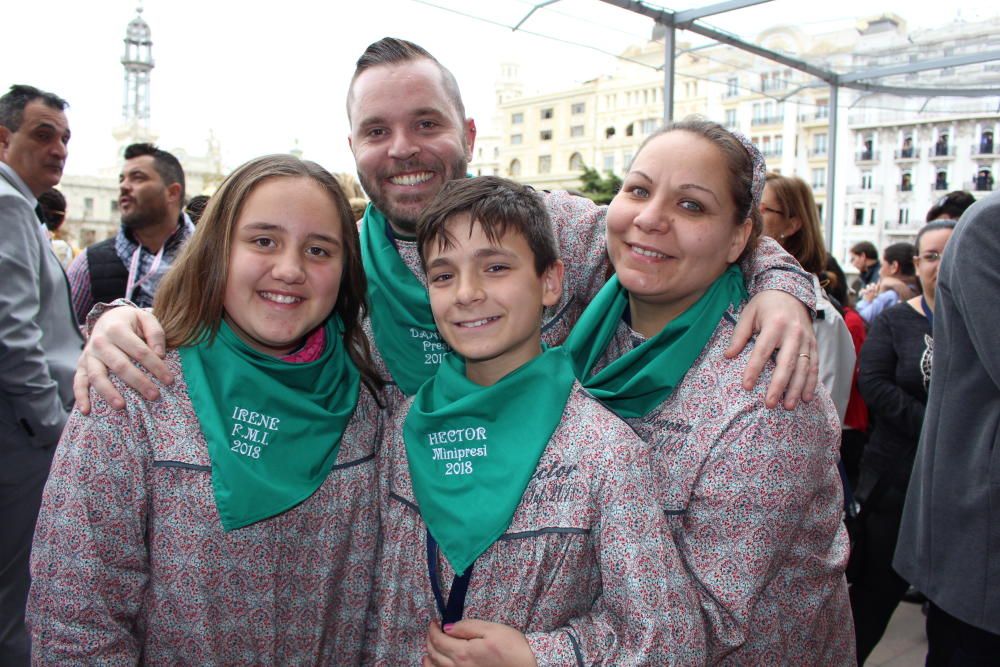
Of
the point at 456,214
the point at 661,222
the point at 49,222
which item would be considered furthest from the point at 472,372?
the point at 49,222

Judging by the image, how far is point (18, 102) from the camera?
392cm

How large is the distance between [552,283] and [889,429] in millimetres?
2603

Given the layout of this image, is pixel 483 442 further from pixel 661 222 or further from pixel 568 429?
pixel 661 222

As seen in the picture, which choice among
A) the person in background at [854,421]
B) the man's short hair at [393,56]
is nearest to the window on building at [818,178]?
the person in background at [854,421]

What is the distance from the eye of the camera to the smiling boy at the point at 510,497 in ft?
4.90

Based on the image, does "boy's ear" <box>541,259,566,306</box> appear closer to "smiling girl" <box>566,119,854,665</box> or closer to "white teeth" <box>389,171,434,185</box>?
"smiling girl" <box>566,119,854,665</box>

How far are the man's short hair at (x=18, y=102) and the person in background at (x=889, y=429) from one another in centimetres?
459

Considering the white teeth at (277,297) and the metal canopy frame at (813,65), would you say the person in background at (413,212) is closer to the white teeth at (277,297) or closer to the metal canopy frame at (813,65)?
the white teeth at (277,297)

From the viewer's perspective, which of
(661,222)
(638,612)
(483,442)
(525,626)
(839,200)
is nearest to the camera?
(638,612)

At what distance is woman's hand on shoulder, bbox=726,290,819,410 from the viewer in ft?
5.47

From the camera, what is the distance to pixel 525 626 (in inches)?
61.7

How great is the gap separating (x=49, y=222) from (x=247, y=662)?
6.20 meters

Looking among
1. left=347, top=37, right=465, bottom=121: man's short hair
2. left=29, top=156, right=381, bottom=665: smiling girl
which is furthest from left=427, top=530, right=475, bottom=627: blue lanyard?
left=347, top=37, right=465, bottom=121: man's short hair

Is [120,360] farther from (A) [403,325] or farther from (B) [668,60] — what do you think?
(B) [668,60]
